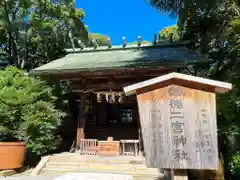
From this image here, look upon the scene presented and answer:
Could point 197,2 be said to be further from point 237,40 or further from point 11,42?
point 11,42

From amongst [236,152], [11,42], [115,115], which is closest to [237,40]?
[236,152]

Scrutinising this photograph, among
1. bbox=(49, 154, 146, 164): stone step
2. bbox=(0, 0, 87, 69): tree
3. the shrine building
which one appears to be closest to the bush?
bbox=(49, 154, 146, 164): stone step

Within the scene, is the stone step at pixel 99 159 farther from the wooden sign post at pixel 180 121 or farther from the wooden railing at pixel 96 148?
the wooden sign post at pixel 180 121

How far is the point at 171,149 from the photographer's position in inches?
148

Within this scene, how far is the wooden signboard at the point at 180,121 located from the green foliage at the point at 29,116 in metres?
5.82

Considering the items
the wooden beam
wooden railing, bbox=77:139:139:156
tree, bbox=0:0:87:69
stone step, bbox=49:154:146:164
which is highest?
tree, bbox=0:0:87:69

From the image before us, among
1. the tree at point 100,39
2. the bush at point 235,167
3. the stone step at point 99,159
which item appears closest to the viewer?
the bush at point 235,167

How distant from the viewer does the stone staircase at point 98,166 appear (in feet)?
26.4

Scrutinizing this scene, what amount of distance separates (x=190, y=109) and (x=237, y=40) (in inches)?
199

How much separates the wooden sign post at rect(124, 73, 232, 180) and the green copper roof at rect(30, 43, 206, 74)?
4.90 metres

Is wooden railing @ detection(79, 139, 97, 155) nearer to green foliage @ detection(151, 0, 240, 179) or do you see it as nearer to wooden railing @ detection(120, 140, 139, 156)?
wooden railing @ detection(120, 140, 139, 156)

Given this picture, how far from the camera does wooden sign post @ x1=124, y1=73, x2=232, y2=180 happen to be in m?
3.68

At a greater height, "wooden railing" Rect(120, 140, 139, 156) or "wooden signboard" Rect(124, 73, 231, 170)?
"wooden signboard" Rect(124, 73, 231, 170)

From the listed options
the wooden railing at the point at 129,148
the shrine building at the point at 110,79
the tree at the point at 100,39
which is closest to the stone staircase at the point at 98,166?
the wooden railing at the point at 129,148
